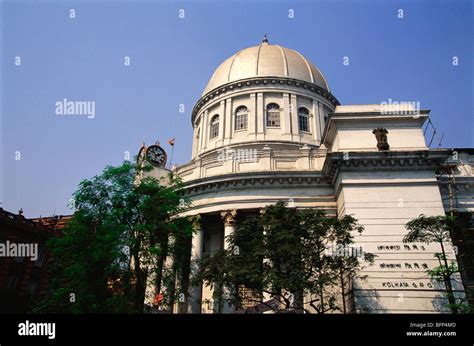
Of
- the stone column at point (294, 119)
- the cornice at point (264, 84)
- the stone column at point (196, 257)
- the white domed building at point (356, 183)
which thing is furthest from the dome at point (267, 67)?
the stone column at point (196, 257)

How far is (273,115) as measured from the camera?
1340 inches

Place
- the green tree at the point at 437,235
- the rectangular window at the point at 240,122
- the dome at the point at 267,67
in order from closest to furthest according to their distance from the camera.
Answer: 1. the green tree at the point at 437,235
2. the rectangular window at the point at 240,122
3. the dome at the point at 267,67

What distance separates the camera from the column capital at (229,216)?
24172 mm

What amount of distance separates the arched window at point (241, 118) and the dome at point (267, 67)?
10.8 feet

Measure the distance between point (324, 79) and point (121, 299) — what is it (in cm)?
3230

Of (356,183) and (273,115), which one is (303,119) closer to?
(273,115)

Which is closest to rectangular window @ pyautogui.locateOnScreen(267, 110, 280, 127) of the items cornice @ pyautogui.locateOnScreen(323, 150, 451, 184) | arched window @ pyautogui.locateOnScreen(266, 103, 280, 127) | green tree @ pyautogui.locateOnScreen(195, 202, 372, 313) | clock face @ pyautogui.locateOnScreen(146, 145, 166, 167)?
arched window @ pyautogui.locateOnScreen(266, 103, 280, 127)

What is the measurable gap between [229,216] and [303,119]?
15064 millimetres

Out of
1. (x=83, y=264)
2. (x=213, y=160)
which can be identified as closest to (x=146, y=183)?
(x=83, y=264)

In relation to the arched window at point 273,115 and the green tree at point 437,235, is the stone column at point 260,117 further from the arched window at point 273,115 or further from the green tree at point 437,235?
the green tree at point 437,235

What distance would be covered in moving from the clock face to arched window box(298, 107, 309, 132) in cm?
1379

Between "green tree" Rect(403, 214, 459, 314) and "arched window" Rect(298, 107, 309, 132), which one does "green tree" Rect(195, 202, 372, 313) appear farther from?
"arched window" Rect(298, 107, 309, 132)

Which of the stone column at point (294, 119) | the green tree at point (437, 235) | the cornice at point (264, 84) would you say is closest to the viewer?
the green tree at point (437, 235)

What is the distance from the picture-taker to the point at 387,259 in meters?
19.4
